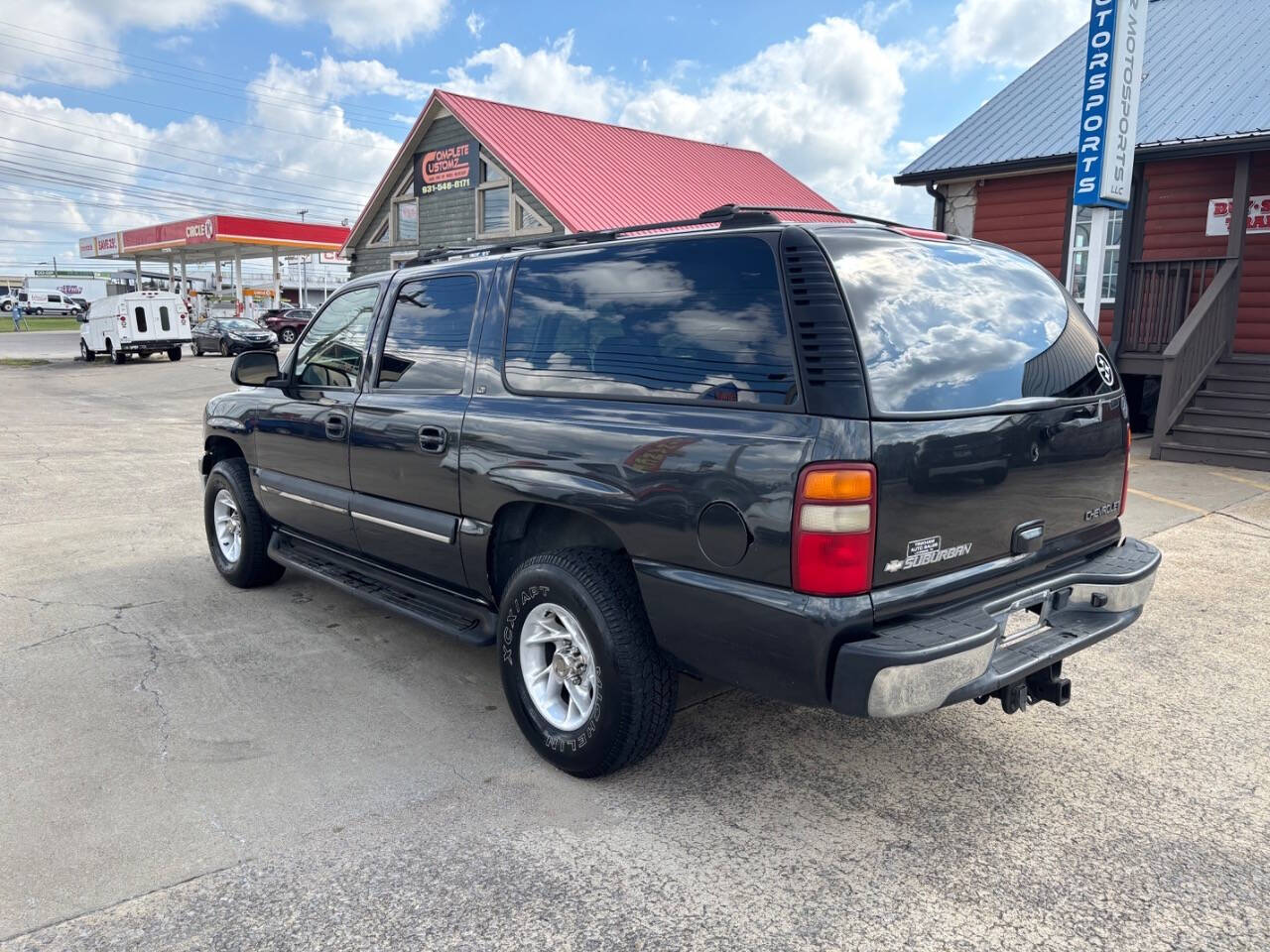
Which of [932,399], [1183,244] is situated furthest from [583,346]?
[1183,244]

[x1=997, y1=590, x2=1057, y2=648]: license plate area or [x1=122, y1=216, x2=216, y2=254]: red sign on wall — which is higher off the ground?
[x1=122, y1=216, x2=216, y2=254]: red sign on wall

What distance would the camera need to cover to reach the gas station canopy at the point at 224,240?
36.8 metres

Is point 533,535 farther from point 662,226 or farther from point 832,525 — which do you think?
point 832,525

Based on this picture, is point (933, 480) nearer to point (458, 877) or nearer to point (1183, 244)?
point (458, 877)

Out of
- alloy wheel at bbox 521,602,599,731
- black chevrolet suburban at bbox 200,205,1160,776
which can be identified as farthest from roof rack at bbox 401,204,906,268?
alloy wheel at bbox 521,602,599,731

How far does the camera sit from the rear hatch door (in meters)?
2.76

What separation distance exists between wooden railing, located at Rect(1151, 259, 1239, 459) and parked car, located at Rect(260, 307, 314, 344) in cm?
3104

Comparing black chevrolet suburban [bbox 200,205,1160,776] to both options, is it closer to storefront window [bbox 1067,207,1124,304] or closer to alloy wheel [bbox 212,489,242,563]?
alloy wheel [bbox 212,489,242,563]

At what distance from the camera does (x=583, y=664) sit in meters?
3.35

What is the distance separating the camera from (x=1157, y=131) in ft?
36.5

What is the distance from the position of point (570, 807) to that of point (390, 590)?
5.41 feet

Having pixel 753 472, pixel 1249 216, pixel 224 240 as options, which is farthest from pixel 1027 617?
pixel 224 240

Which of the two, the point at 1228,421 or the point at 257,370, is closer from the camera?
the point at 257,370

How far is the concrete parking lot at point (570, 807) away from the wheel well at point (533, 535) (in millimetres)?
665
